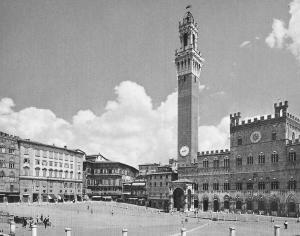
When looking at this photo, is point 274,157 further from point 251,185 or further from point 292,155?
point 251,185

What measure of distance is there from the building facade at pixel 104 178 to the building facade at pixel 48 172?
6004mm

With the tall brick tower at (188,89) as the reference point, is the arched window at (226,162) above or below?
below

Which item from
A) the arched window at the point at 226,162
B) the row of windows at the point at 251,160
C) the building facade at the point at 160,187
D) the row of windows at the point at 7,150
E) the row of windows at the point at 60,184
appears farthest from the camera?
the building facade at the point at 160,187

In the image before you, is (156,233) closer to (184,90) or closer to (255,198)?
(255,198)

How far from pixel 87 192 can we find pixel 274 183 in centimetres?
5347

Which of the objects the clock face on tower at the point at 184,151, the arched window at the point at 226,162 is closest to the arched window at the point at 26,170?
the clock face on tower at the point at 184,151

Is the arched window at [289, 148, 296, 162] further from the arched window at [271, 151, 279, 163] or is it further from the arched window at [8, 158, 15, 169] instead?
the arched window at [8, 158, 15, 169]

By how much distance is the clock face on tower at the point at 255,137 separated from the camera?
2623 inches

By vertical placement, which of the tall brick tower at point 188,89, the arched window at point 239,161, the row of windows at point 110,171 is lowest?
the row of windows at point 110,171

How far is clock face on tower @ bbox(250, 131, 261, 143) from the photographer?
6662 cm

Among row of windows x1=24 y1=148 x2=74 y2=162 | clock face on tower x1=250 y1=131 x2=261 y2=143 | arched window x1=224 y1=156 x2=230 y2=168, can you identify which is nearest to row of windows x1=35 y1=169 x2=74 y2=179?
row of windows x1=24 y1=148 x2=74 y2=162

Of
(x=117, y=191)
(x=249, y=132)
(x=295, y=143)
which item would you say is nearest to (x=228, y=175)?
(x=249, y=132)

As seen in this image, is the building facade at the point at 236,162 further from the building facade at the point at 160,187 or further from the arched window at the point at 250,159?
the building facade at the point at 160,187

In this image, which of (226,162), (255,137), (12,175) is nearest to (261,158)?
(255,137)
